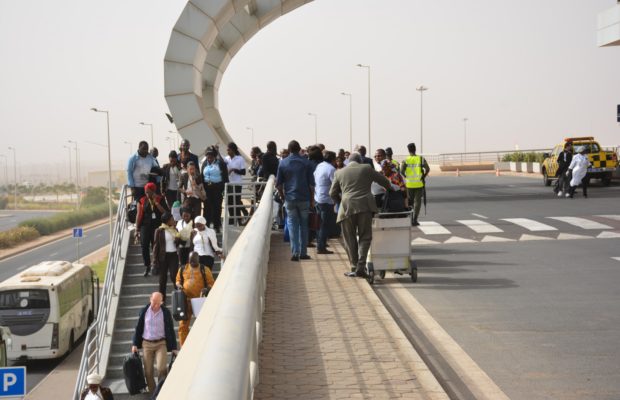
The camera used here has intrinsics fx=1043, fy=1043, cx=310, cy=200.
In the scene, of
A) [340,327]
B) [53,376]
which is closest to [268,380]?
[340,327]

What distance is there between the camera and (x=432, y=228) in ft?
79.0

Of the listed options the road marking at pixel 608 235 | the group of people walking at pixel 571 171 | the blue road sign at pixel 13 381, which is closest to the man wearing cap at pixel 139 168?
the road marking at pixel 608 235

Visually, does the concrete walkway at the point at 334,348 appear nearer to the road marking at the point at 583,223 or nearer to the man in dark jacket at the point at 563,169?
the road marking at the point at 583,223

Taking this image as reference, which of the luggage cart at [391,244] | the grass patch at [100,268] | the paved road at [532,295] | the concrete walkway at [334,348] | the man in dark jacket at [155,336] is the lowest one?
the grass patch at [100,268]

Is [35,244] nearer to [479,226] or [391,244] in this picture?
[479,226]

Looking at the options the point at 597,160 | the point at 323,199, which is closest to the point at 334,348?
the point at 323,199

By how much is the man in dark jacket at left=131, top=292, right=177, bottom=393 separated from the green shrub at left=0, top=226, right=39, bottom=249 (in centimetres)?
14188

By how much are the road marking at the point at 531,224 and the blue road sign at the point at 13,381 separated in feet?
45.9

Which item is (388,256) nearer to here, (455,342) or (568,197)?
(455,342)

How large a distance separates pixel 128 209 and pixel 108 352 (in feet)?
9.67

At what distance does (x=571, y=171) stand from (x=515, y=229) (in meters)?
12.0

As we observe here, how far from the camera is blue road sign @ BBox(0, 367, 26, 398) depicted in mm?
29109

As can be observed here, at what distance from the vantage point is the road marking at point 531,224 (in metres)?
23.2

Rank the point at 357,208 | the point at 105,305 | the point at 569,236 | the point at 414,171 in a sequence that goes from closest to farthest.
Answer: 1. the point at 357,208
2. the point at 105,305
3. the point at 569,236
4. the point at 414,171
